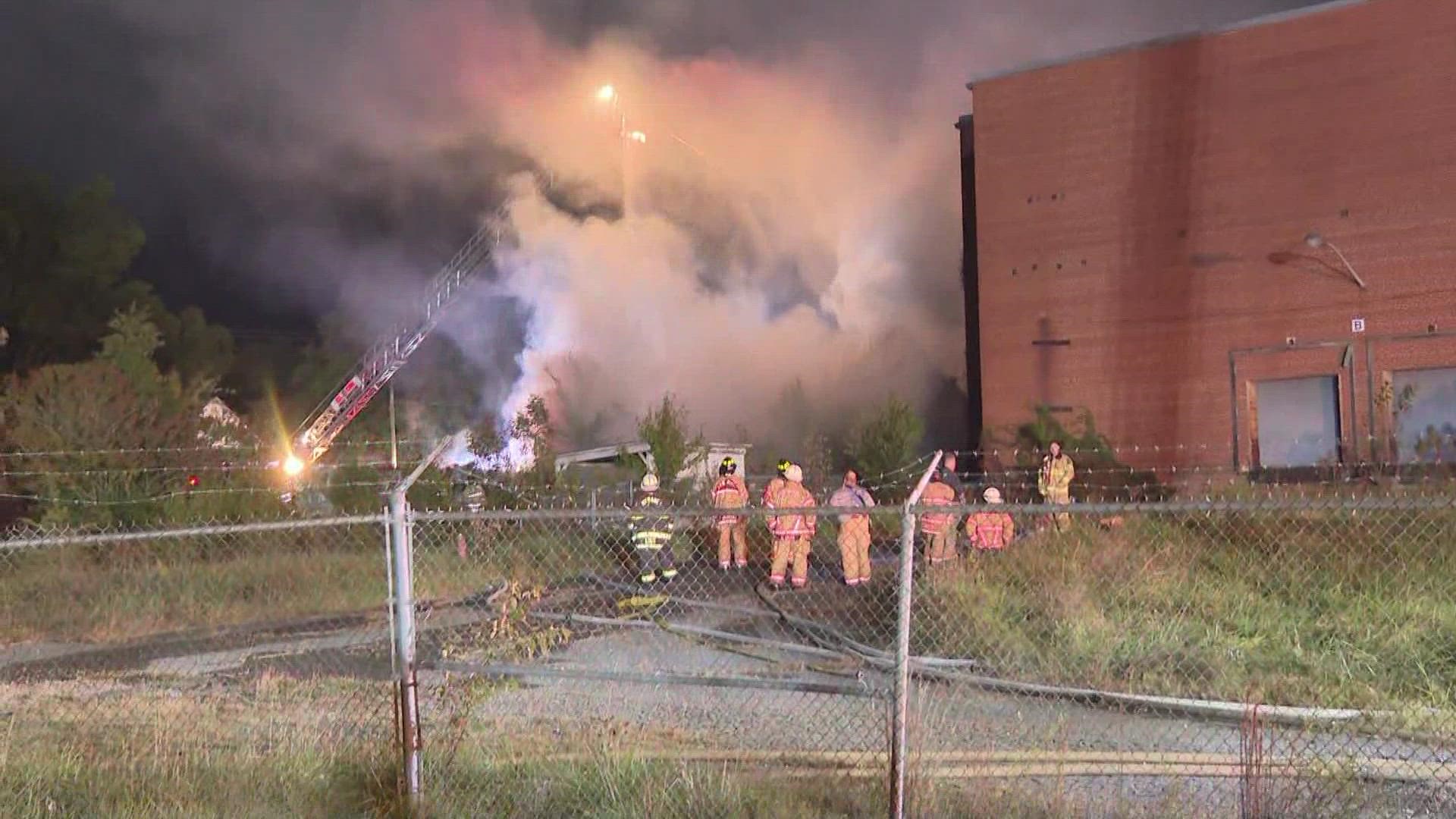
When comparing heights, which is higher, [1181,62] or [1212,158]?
[1181,62]

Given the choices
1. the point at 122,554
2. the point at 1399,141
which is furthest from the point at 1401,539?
the point at 122,554

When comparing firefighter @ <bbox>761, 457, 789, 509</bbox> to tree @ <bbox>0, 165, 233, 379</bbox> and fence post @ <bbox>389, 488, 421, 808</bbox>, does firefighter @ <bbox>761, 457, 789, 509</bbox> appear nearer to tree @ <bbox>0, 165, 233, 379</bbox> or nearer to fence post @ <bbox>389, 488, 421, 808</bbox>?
fence post @ <bbox>389, 488, 421, 808</bbox>

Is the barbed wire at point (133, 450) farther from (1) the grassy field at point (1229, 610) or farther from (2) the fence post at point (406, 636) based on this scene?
(2) the fence post at point (406, 636)

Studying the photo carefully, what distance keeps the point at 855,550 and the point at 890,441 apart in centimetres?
1014

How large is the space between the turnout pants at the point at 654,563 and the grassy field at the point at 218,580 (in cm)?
111

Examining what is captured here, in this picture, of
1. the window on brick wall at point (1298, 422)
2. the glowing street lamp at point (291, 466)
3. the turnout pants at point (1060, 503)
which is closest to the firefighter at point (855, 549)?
the turnout pants at point (1060, 503)

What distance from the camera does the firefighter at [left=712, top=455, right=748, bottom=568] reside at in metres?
12.4

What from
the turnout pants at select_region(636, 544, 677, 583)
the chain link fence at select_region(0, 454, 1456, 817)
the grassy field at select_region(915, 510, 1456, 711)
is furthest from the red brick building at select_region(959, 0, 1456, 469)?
the turnout pants at select_region(636, 544, 677, 583)

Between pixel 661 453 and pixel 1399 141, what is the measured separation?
12.4 metres

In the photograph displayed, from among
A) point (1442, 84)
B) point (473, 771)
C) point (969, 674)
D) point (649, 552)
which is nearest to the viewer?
point (473, 771)

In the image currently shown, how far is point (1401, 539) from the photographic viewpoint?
8.82 metres

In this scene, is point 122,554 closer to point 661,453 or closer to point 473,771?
point 661,453

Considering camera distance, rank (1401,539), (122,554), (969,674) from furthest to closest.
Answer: (122,554) < (1401,539) < (969,674)

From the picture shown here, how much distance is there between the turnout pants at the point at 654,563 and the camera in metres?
11.8
